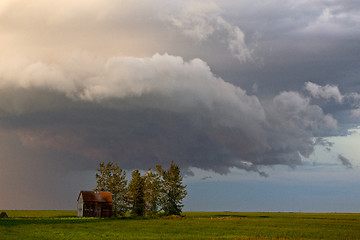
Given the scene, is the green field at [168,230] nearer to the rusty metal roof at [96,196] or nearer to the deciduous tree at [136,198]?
the rusty metal roof at [96,196]

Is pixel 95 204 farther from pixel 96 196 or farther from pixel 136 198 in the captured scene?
pixel 136 198

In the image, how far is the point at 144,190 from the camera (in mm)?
112250

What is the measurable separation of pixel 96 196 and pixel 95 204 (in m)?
2.22

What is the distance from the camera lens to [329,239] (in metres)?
49.1

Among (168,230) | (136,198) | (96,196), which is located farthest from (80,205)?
(168,230)

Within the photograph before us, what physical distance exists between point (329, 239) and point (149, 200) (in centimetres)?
6759

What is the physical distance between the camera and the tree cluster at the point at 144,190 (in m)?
107

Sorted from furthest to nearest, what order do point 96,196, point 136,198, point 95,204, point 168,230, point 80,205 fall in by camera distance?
point 136,198, point 80,205, point 96,196, point 95,204, point 168,230

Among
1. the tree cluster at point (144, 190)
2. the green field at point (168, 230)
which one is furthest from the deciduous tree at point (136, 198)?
the green field at point (168, 230)

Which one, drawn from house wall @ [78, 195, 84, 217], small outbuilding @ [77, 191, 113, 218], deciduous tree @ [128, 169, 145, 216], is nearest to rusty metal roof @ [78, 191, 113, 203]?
small outbuilding @ [77, 191, 113, 218]

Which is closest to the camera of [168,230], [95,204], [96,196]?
[168,230]

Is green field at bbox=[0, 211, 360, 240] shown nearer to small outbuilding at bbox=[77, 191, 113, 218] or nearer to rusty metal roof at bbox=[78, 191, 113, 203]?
small outbuilding at bbox=[77, 191, 113, 218]

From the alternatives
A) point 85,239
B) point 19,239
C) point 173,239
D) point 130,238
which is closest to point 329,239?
point 173,239

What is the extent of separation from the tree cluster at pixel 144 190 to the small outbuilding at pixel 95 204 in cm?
319
